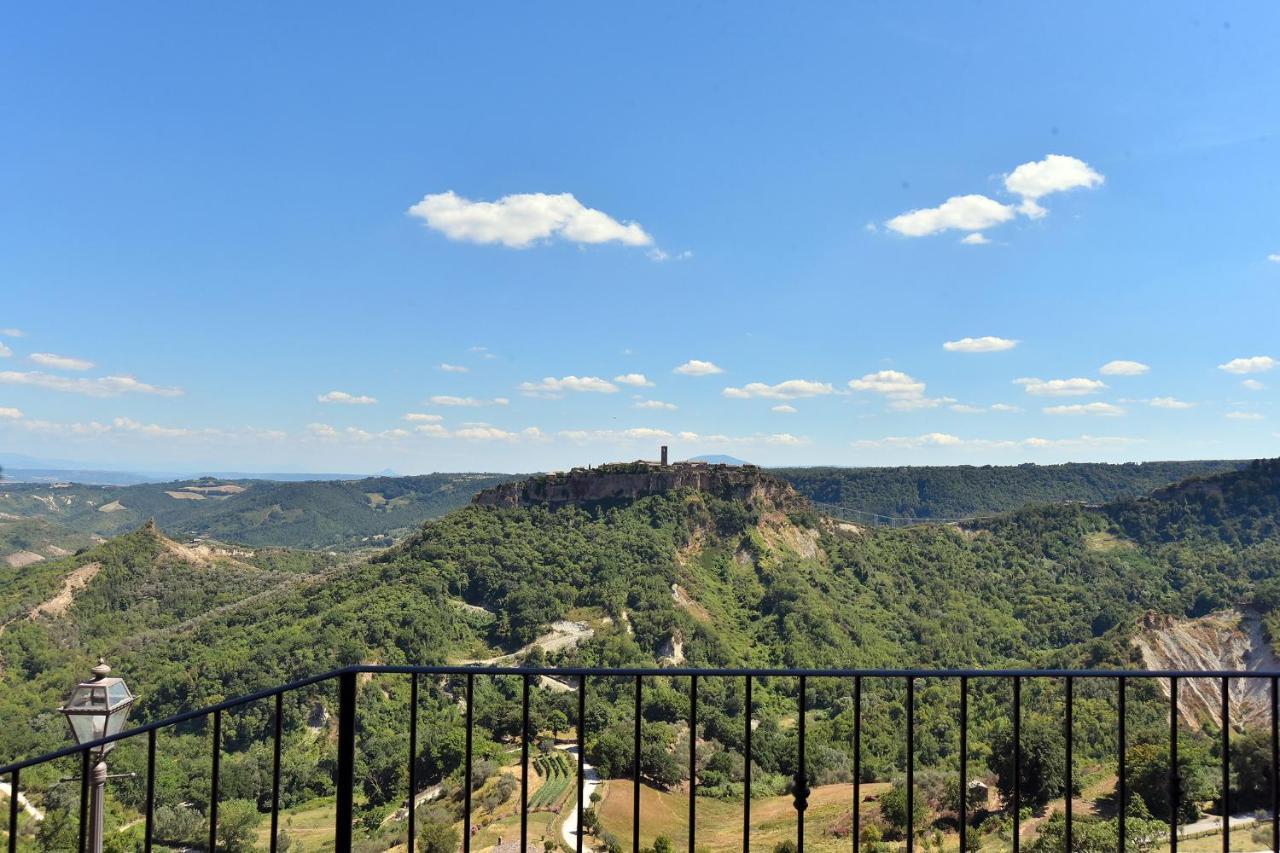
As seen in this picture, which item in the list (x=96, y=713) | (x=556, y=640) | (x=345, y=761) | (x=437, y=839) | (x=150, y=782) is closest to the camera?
(x=150, y=782)

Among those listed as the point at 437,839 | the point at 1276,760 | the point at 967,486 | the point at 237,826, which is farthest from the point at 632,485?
the point at 967,486

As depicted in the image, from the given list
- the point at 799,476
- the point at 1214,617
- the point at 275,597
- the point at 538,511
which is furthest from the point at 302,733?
the point at 799,476

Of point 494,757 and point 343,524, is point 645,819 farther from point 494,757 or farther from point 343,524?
point 343,524

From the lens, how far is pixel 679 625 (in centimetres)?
4238

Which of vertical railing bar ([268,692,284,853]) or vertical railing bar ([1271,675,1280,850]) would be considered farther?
vertical railing bar ([1271,675,1280,850])

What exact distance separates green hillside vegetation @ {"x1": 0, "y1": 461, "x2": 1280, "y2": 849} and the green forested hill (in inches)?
1213

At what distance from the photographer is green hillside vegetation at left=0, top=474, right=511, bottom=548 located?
140875mm

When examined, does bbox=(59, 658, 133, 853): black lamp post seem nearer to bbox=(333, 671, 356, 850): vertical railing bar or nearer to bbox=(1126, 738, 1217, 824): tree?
bbox=(333, 671, 356, 850): vertical railing bar

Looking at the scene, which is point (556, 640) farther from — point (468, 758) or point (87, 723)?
point (468, 758)

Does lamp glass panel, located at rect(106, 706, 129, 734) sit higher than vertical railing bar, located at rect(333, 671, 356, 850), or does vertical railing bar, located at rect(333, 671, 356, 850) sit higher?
vertical railing bar, located at rect(333, 671, 356, 850)

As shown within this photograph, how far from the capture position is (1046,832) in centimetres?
999

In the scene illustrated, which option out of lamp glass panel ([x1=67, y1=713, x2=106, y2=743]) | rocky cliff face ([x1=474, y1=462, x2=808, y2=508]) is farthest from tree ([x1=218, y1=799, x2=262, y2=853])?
rocky cliff face ([x1=474, y1=462, x2=808, y2=508])

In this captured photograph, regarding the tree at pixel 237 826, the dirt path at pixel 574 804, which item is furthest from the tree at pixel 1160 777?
the tree at pixel 237 826

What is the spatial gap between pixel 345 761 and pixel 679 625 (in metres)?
41.2
